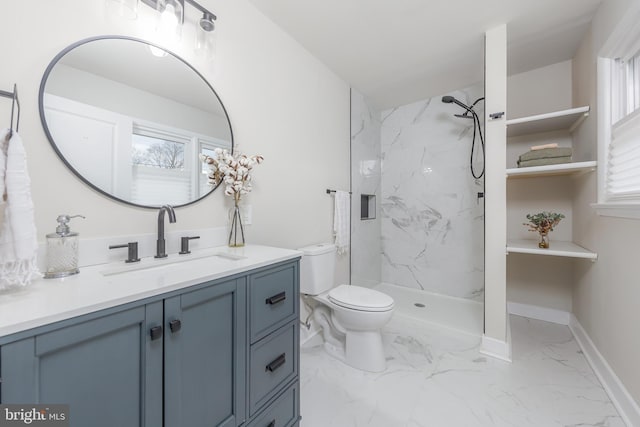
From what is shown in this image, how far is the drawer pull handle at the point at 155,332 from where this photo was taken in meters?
0.69

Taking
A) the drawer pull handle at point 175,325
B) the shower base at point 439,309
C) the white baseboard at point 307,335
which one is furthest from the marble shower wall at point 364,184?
the drawer pull handle at point 175,325

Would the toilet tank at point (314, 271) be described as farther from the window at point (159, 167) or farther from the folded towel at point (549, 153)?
the folded towel at point (549, 153)

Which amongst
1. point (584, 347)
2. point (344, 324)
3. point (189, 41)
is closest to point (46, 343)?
point (189, 41)

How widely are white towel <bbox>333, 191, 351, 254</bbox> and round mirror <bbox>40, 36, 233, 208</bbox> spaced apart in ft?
3.91

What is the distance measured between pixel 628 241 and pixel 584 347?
1052mm

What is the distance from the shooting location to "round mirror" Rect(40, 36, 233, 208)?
0.96 m

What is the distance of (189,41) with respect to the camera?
1.33 meters

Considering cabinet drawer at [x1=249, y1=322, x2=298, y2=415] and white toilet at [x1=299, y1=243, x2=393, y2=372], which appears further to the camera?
white toilet at [x1=299, y1=243, x2=393, y2=372]

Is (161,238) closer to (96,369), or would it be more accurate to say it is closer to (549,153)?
(96,369)

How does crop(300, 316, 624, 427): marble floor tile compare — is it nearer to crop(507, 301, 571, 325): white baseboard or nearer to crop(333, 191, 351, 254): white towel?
crop(507, 301, 571, 325): white baseboard

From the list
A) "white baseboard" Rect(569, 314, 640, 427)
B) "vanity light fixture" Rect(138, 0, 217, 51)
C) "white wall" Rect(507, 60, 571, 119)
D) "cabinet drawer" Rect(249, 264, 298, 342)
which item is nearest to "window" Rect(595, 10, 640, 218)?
"white wall" Rect(507, 60, 571, 119)

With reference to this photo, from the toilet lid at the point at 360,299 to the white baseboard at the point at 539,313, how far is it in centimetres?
173

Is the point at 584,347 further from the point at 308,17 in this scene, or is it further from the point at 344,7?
the point at 308,17

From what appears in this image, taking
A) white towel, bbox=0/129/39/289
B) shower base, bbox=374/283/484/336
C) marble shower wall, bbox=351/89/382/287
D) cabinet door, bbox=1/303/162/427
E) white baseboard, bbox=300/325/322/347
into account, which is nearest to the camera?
cabinet door, bbox=1/303/162/427
